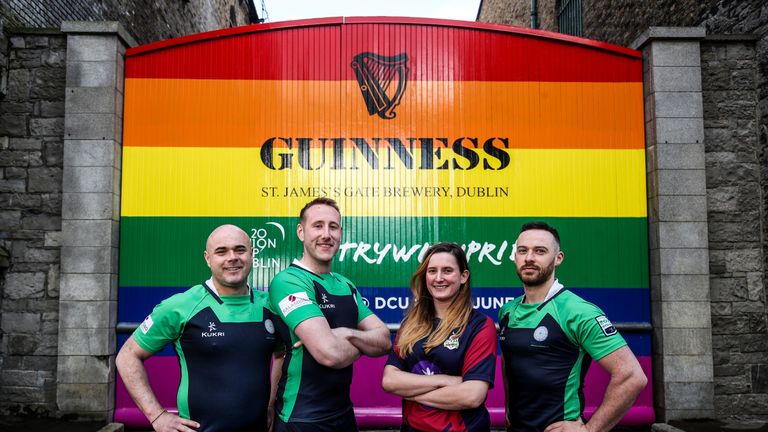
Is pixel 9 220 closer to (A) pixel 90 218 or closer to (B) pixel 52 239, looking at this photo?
(B) pixel 52 239

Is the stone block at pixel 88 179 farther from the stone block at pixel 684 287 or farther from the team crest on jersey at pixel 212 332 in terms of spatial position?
the stone block at pixel 684 287

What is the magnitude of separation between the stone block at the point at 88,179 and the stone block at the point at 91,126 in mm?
337

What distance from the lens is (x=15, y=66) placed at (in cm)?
608

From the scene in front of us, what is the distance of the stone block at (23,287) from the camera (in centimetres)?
587

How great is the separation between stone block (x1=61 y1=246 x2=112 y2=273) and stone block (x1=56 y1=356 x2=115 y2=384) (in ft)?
2.86

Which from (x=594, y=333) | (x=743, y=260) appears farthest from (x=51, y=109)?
(x=743, y=260)

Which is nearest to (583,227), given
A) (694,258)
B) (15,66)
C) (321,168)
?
(694,258)

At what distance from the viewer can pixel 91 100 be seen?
6004 millimetres

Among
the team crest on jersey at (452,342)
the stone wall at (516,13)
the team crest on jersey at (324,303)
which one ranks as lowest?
the team crest on jersey at (452,342)

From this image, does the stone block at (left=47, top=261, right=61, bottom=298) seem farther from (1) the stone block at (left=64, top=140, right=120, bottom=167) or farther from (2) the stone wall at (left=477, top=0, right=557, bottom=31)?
(2) the stone wall at (left=477, top=0, right=557, bottom=31)

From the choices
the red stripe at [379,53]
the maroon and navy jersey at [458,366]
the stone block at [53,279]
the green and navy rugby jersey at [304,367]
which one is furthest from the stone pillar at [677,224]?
the stone block at [53,279]

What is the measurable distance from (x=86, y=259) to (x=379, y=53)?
3739 mm

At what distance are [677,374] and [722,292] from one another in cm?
99

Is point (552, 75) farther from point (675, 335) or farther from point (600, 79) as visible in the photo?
point (675, 335)
